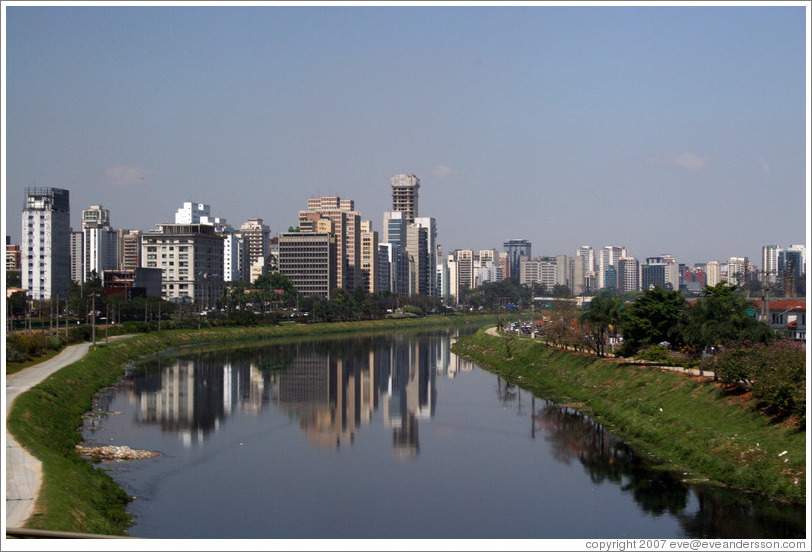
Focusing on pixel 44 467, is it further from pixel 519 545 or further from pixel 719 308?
pixel 719 308

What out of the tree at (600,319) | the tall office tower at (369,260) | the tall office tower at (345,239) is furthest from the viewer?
the tall office tower at (369,260)

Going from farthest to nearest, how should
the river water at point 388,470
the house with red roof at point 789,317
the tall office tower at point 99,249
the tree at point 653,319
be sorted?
1. the tall office tower at point 99,249
2. the house with red roof at point 789,317
3. the tree at point 653,319
4. the river water at point 388,470

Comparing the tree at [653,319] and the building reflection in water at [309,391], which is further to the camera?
the tree at [653,319]

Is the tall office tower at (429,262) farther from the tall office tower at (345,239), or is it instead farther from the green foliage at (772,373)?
the green foliage at (772,373)

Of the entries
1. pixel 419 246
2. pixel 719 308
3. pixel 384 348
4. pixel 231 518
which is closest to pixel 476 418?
pixel 719 308

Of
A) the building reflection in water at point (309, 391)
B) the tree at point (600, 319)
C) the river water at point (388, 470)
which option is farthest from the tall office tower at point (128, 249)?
the tree at point (600, 319)

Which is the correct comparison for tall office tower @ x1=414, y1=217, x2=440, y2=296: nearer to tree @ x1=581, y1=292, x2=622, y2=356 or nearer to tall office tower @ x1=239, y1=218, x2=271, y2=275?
tall office tower @ x1=239, y1=218, x2=271, y2=275
